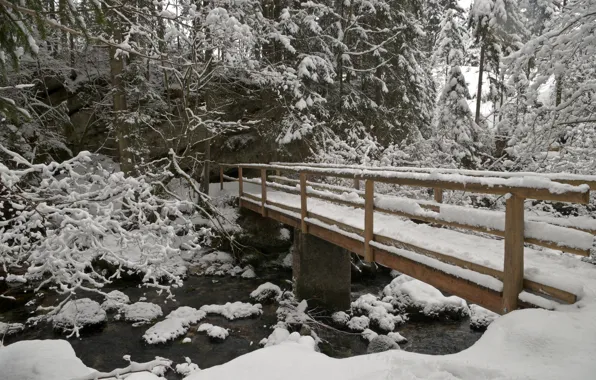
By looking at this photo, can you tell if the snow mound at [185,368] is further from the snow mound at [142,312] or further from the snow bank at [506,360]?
the snow bank at [506,360]

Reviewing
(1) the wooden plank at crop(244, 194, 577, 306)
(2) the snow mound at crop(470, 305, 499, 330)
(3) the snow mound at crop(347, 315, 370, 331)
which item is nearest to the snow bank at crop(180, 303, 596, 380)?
(1) the wooden plank at crop(244, 194, 577, 306)

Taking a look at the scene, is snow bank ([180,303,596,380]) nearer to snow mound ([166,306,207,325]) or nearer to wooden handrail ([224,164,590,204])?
wooden handrail ([224,164,590,204])

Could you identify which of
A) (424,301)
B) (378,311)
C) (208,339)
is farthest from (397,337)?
(208,339)

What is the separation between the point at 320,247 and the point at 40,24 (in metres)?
7.22

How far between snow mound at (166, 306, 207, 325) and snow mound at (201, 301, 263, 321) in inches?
8.9

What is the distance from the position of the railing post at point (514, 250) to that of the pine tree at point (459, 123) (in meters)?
12.5

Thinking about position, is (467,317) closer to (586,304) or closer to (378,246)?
(378,246)

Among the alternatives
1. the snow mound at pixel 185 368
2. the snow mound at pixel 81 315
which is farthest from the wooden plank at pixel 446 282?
the snow mound at pixel 81 315

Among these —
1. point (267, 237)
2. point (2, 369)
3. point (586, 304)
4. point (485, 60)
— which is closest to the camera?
point (586, 304)

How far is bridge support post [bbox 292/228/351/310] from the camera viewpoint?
29.9 feet

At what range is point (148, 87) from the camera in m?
12.8

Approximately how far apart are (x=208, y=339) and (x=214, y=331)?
0.20 m

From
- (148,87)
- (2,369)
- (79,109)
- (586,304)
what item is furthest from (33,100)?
(586,304)

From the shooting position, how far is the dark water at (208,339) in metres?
7.08
